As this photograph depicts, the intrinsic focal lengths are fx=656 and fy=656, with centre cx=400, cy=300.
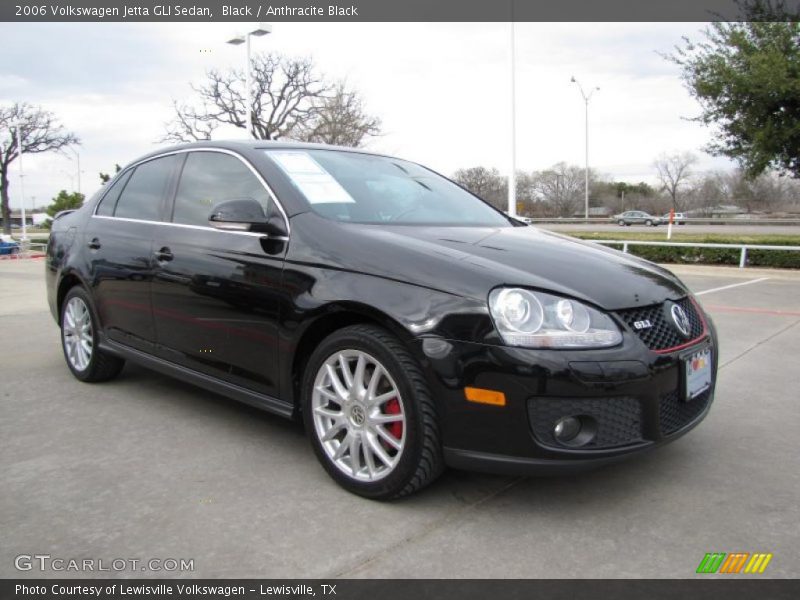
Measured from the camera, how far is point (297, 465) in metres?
3.17

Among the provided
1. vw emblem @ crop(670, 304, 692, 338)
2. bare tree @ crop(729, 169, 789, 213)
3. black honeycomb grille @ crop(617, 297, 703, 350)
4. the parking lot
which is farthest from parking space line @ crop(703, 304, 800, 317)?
bare tree @ crop(729, 169, 789, 213)

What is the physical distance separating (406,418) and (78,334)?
10.2 ft

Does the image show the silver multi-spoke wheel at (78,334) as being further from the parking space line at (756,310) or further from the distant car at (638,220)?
the distant car at (638,220)

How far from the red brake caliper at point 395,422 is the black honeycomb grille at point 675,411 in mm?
1026

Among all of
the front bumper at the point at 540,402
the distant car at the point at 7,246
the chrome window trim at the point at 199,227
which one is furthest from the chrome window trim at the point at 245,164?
the distant car at the point at 7,246

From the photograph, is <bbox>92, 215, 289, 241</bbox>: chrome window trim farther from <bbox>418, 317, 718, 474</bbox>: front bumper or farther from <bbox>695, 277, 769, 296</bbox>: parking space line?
<bbox>695, 277, 769, 296</bbox>: parking space line

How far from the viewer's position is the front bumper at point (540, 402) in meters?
2.39

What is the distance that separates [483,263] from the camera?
2.66 meters
